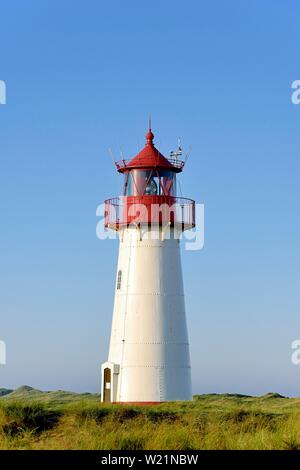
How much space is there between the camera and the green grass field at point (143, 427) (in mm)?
20062

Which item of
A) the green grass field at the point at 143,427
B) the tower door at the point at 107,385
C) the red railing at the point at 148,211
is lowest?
the green grass field at the point at 143,427

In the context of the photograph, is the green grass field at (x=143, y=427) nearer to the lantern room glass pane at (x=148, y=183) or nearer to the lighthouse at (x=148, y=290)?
the lighthouse at (x=148, y=290)

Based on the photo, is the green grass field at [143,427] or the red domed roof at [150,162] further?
the red domed roof at [150,162]

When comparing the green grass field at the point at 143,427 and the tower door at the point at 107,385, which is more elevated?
the tower door at the point at 107,385

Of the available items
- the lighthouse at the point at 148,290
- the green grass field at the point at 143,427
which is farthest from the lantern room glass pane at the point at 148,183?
the green grass field at the point at 143,427

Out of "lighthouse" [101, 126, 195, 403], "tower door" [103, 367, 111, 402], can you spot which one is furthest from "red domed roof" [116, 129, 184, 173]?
"tower door" [103, 367, 111, 402]

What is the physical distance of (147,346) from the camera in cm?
3159

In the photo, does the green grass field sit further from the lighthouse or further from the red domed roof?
the red domed roof

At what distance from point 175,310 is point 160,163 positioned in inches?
197

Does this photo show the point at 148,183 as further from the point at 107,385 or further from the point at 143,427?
the point at 143,427

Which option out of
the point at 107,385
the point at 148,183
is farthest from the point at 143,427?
the point at 148,183

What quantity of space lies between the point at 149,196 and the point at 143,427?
38.3ft
